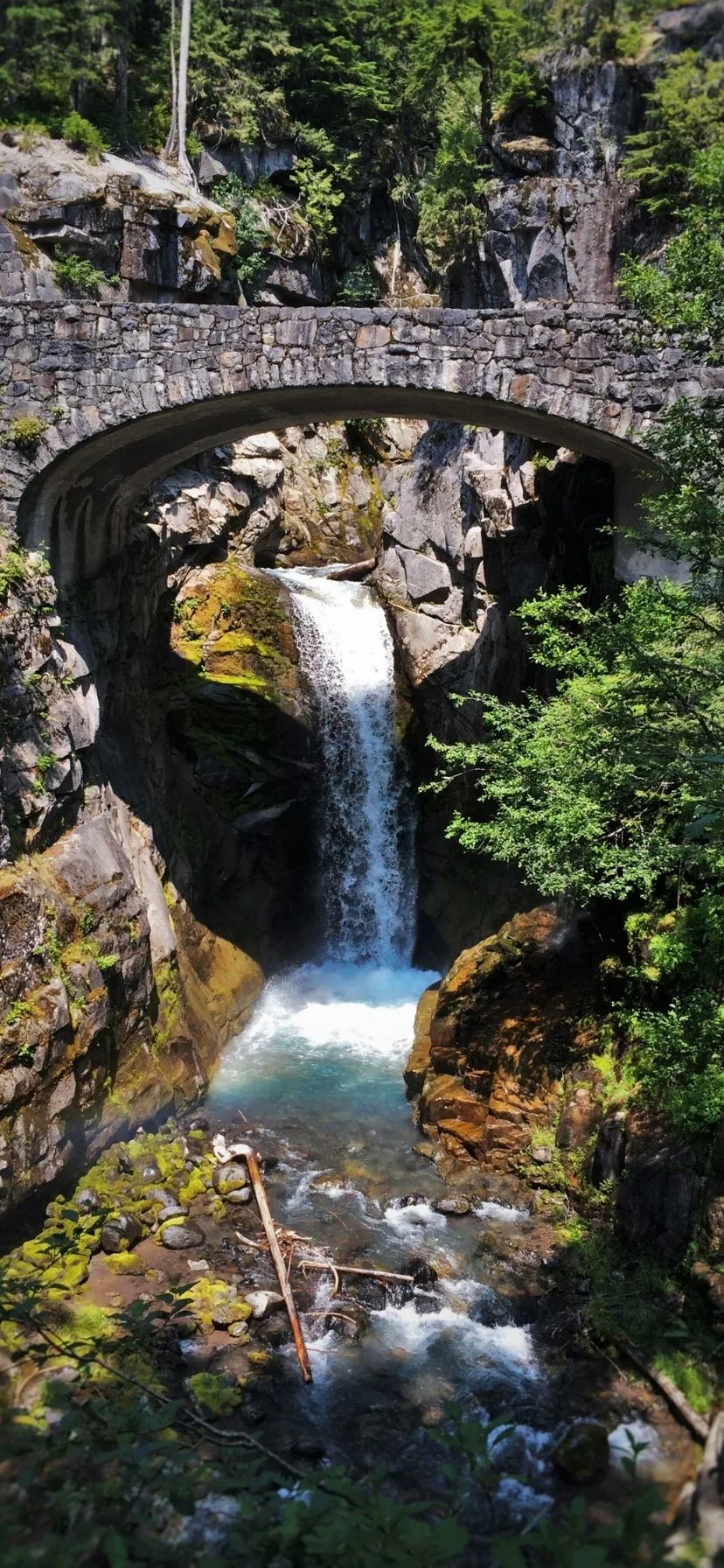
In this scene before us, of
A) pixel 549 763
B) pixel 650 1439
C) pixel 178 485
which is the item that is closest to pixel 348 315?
pixel 549 763

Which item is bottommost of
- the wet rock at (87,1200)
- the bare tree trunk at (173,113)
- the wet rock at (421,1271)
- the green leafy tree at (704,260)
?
the wet rock at (421,1271)

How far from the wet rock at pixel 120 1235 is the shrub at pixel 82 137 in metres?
20.7

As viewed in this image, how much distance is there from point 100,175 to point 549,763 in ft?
55.5

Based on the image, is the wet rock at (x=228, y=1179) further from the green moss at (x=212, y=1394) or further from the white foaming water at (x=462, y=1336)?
the green moss at (x=212, y=1394)

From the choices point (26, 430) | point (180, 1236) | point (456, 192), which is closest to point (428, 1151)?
point (180, 1236)

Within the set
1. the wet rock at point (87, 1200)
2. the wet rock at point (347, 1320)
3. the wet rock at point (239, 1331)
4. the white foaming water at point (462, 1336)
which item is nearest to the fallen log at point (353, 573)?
the wet rock at point (87, 1200)

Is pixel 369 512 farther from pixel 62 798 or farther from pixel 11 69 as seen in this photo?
pixel 62 798

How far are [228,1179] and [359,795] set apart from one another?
9.03m

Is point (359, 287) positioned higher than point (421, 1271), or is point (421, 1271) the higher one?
point (359, 287)

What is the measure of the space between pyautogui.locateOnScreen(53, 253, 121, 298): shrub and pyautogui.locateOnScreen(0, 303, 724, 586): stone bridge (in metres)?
7.72

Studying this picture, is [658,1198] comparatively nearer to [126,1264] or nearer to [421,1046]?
[126,1264]

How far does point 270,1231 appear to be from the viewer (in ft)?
32.0

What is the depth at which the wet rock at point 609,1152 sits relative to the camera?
9172 millimetres

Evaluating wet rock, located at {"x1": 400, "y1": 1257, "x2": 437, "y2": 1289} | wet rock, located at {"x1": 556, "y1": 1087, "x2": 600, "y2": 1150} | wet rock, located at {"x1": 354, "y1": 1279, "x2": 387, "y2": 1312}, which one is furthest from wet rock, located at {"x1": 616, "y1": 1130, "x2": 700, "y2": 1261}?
wet rock, located at {"x1": 354, "y1": 1279, "x2": 387, "y2": 1312}
